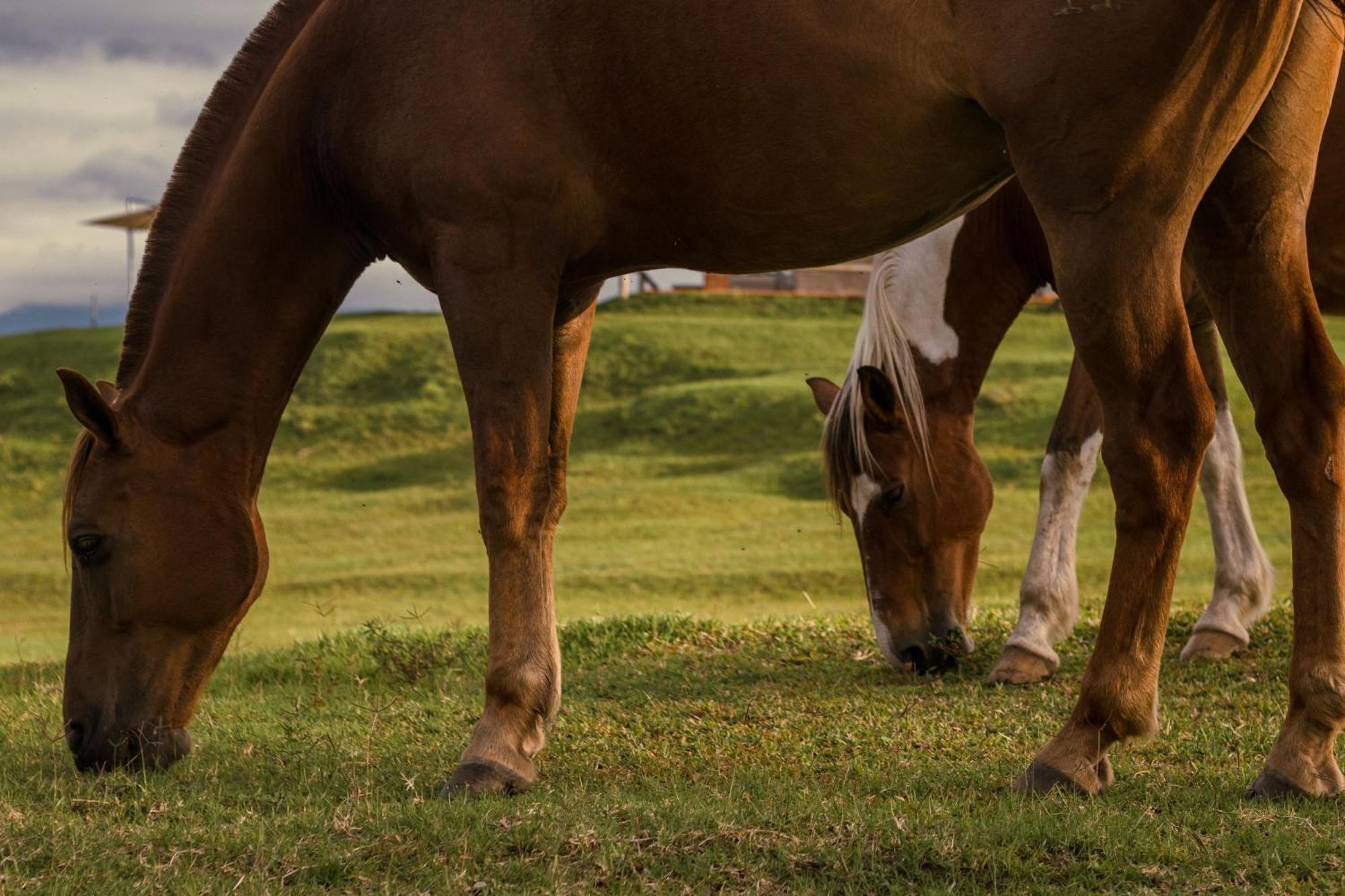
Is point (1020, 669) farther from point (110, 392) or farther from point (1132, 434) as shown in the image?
point (110, 392)

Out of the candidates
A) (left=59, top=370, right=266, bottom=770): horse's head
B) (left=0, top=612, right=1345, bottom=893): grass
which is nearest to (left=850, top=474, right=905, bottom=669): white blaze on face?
(left=0, top=612, right=1345, bottom=893): grass

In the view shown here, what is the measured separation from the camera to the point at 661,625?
7262mm

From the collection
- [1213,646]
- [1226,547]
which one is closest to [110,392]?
[1213,646]

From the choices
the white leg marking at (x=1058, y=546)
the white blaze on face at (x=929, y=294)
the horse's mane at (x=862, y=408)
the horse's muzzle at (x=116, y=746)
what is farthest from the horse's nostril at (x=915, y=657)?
the horse's muzzle at (x=116, y=746)

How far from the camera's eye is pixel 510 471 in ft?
13.0

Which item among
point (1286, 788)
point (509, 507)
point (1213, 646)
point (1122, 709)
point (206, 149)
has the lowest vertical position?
point (1213, 646)

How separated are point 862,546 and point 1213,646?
1694mm

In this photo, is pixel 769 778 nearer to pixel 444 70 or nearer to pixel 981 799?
pixel 981 799

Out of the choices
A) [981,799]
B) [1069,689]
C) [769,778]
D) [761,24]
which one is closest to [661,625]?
[1069,689]

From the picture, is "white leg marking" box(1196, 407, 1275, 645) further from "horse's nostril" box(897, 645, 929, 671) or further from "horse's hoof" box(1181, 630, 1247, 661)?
"horse's nostril" box(897, 645, 929, 671)

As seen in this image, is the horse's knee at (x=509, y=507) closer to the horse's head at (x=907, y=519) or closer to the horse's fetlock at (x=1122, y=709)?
the horse's fetlock at (x=1122, y=709)

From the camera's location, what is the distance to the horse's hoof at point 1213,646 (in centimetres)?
630

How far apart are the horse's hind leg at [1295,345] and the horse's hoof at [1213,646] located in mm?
2637

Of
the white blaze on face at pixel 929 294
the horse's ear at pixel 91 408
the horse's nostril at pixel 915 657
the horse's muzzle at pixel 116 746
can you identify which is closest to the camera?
the horse's ear at pixel 91 408
